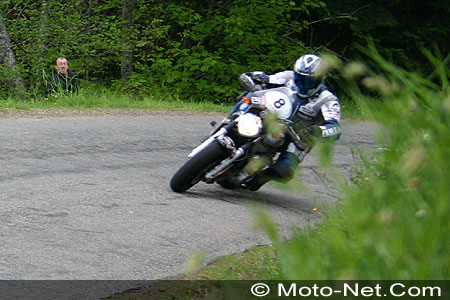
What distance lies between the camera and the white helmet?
879cm

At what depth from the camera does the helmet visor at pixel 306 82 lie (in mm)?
8805

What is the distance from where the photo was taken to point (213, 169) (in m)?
8.72

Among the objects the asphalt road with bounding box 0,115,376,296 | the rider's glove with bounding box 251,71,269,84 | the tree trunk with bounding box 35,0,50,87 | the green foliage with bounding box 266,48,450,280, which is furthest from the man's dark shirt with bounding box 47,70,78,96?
the green foliage with bounding box 266,48,450,280

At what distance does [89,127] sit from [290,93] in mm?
4622

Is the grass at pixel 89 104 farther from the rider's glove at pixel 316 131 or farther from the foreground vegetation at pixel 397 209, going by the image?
the foreground vegetation at pixel 397 209

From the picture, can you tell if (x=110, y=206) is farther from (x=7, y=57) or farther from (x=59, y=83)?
(x=7, y=57)

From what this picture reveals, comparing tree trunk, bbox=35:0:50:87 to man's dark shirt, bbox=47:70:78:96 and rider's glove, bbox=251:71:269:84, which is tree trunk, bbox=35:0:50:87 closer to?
man's dark shirt, bbox=47:70:78:96

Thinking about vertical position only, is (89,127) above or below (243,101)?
below

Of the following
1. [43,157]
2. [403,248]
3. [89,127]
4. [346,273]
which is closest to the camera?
[346,273]

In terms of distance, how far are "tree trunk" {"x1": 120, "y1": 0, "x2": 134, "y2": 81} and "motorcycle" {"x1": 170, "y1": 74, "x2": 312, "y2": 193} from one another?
12.4 meters

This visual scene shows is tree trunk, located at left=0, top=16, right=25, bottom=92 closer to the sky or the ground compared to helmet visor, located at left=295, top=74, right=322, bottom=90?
closer to the ground

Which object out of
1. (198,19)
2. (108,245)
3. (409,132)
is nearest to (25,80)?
(198,19)

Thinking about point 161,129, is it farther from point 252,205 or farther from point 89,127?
point 252,205

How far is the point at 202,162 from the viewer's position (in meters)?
8.58
